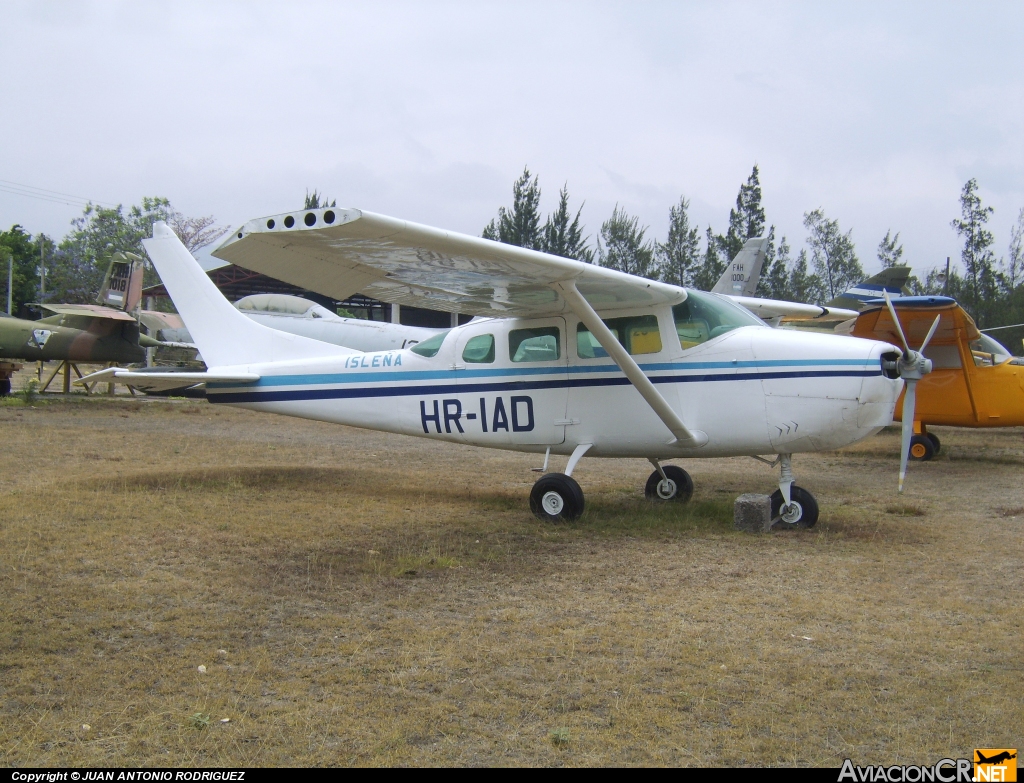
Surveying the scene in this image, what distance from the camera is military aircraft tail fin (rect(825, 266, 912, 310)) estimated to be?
18.8m

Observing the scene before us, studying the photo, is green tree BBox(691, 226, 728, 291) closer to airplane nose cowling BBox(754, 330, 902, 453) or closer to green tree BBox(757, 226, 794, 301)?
A: green tree BBox(757, 226, 794, 301)

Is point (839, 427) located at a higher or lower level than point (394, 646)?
higher

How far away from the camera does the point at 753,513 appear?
7582mm

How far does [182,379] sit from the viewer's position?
928 centimetres

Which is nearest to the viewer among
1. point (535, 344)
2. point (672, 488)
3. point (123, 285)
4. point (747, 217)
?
point (535, 344)

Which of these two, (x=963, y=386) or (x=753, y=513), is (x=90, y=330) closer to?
(x=753, y=513)

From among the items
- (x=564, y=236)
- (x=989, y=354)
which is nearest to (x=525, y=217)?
(x=564, y=236)

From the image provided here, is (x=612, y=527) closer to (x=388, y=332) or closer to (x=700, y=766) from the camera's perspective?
(x=700, y=766)

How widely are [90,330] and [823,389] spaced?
21.0 m

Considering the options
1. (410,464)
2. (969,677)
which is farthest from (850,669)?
(410,464)

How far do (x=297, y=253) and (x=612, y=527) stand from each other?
12.8 ft

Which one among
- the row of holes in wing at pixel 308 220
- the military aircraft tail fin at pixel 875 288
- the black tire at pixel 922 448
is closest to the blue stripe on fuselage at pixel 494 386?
the row of holes in wing at pixel 308 220

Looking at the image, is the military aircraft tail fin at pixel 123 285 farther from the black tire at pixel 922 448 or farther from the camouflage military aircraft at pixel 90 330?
the black tire at pixel 922 448

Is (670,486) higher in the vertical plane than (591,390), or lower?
lower
